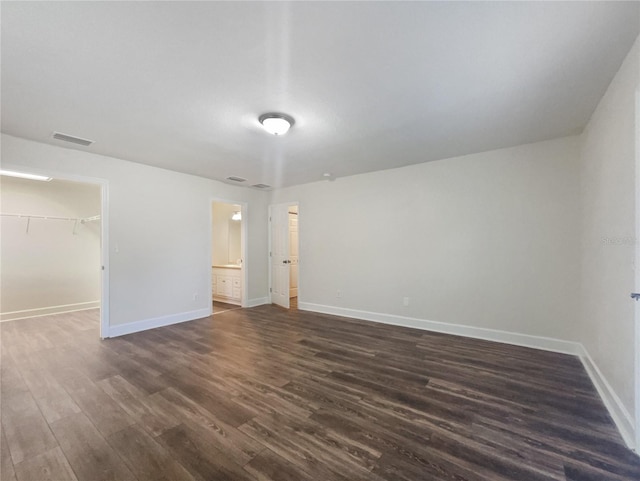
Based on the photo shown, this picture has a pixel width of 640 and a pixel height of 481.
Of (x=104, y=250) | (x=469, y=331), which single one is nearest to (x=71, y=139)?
(x=104, y=250)

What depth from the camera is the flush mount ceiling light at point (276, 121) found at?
265cm

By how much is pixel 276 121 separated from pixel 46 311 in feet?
20.2

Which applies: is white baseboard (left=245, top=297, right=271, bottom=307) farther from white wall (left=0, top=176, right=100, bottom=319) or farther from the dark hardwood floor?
white wall (left=0, top=176, right=100, bottom=319)

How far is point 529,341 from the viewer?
3.47 metres

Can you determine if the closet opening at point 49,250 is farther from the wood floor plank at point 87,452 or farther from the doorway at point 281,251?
the doorway at point 281,251

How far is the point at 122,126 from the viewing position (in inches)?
115

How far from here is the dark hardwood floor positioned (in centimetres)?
160

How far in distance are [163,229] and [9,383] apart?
255 cm

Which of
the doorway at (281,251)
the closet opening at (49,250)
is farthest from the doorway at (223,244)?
the closet opening at (49,250)

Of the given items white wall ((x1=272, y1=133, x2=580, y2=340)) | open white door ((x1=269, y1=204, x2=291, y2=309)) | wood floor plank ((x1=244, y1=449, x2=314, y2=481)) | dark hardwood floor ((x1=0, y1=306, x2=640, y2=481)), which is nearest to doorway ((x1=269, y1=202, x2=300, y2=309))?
open white door ((x1=269, y1=204, x2=291, y2=309))

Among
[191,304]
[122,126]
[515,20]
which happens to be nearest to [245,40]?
[515,20]

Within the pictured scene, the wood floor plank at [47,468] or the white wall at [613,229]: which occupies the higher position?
the white wall at [613,229]

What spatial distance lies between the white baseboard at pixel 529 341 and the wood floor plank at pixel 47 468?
342cm

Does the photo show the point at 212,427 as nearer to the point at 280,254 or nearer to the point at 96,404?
the point at 96,404
